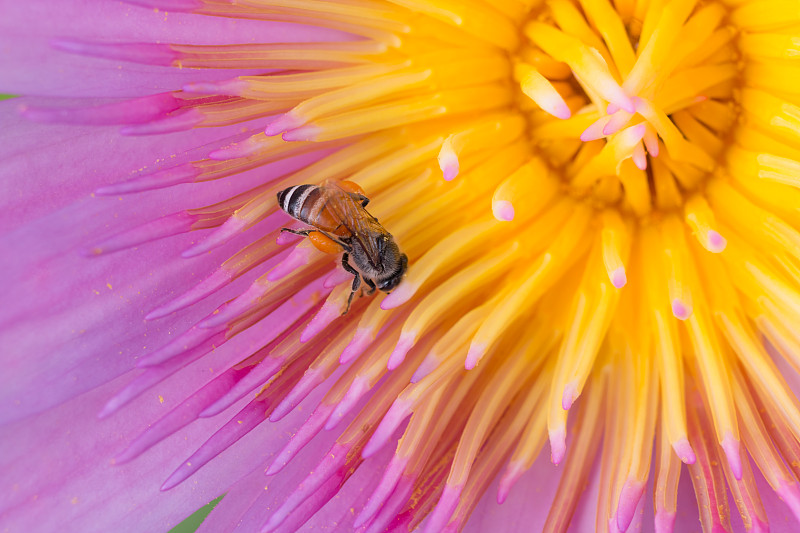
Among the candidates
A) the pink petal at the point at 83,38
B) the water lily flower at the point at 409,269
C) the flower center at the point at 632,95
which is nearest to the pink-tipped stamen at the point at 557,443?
the water lily flower at the point at 409,269

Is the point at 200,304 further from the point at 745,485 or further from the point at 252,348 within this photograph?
the point at 745,485

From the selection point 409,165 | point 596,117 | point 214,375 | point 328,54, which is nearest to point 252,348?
point 214,375

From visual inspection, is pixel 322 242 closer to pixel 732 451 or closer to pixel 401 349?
pixel 401 349

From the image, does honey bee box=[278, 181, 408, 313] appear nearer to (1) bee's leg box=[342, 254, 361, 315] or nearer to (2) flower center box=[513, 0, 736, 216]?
(1) bee's leg box=[342, 254, 361, 315]

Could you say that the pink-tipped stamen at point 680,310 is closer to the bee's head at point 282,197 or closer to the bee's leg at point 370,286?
the bee's leg at point 370,286

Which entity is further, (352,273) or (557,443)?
(352,273)

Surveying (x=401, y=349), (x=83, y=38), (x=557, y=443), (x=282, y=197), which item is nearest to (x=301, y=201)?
(x=282, y=197)
